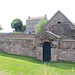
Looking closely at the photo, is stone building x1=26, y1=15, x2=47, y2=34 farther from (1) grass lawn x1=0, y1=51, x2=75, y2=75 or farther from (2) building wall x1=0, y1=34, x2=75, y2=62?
(1) grass lawn x1=0, y1=51, x2=75, y2=75

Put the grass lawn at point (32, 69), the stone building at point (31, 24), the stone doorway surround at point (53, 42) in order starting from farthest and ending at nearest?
the stone building at point (31, 24) < the stone doorway surround at point (53, 42) < the grass lawn at point (32, 69)

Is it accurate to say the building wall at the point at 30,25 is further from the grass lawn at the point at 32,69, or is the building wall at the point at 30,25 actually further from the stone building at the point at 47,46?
the grass lawn at the point at 32,69

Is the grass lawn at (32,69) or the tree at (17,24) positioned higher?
the tree at (17,24)

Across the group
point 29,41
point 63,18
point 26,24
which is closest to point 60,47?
point 29,41

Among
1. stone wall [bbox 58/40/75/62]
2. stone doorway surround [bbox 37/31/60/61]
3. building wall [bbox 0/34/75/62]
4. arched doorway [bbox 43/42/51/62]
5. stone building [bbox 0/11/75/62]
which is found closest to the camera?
stone wall [bbox 58/40/75/62]

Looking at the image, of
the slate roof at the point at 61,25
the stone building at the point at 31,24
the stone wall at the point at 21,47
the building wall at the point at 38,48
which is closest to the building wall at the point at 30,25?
the stone building at the point at 31,24

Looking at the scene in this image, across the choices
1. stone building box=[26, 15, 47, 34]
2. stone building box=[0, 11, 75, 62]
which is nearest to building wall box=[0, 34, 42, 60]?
stone building box=[0, 11, 75, 62]

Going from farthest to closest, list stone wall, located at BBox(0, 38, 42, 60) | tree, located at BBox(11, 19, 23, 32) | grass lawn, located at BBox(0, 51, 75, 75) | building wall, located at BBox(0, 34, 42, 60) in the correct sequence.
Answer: tree, located at BBox(11, 19, 23, 32)
stone wall, located at BBox(0, 38, 42, 60)
building wall, located at BBox(0, 34, 42, 60)
grass lawn, located at BBox(0, 51, 75, 75)

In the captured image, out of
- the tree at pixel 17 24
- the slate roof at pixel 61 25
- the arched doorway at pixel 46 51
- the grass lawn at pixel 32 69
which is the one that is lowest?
the grass lawn at pixel 32 69

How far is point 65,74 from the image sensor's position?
294 inches

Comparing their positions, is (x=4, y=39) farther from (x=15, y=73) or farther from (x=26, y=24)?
(x=26, y=24)

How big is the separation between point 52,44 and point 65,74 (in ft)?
14.9

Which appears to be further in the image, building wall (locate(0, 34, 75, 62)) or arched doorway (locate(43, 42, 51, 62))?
arched doorway (locate(43, 42, 51, 62))

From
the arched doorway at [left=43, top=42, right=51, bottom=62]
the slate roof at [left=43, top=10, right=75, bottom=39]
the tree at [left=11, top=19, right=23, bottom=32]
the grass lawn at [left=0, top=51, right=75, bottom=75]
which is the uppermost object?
A: the tree at [left=11, top=19, right=23, bottom=32]
